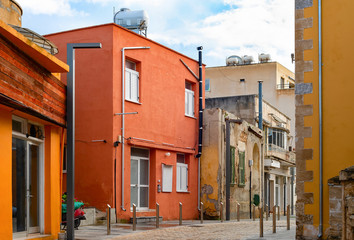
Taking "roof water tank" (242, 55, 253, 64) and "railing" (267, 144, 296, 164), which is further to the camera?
"roof water tank" (242, 55, 253, 64)

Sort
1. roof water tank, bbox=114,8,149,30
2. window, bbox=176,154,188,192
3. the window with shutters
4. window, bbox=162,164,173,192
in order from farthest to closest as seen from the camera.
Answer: the window with shutters
roof water tank, bbox=114,8,149,30
window, bbox=176,154,188,192
window, bbox=162,164,173,192

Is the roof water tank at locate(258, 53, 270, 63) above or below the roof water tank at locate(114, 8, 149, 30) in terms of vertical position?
above

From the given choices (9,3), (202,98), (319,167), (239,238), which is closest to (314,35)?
(319,167)

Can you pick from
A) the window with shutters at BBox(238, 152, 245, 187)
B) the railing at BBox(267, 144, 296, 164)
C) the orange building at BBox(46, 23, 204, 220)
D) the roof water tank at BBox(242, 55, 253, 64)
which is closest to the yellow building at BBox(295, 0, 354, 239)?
the orange building at BBox(46, 23, 204, 220)

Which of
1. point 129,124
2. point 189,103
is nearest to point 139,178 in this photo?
point 129,124

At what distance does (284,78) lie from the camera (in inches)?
1906

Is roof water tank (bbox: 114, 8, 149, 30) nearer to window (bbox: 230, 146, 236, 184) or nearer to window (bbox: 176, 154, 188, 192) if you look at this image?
window (bbox: 176, 154, 188, 192)

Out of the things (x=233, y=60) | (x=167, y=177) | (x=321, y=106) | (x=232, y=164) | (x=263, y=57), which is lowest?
(x=167, y=177)

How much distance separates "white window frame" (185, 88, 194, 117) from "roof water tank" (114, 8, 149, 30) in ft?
11.5

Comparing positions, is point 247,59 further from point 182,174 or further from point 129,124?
point 129,124

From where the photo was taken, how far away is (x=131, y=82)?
825 inches

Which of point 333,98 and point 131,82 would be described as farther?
point 131,82

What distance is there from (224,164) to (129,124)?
6575mm

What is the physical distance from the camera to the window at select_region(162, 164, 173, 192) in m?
22.4
